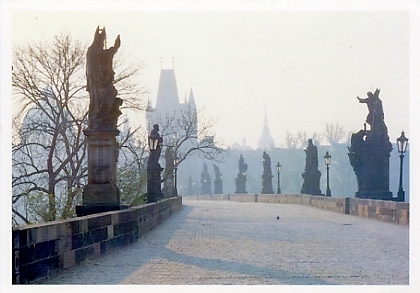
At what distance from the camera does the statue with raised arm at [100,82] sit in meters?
13.8

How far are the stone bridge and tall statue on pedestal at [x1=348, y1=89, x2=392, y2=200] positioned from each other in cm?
774

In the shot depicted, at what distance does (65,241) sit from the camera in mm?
9570

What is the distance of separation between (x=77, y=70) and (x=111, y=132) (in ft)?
47.8

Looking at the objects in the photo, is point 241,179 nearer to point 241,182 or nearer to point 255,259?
point 241,182

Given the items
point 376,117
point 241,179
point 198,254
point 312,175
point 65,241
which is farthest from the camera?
point 241,179

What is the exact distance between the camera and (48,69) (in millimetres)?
27031

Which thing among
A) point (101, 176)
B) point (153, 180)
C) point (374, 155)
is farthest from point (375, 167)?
point (101, 176)

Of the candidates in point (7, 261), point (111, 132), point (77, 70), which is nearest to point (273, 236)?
point (111, 132)

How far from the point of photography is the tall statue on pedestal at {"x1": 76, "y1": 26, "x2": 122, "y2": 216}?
1377 cm

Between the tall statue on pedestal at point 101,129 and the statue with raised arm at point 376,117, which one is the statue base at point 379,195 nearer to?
the statue with raised arm at point 376,117

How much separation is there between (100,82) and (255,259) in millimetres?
5327

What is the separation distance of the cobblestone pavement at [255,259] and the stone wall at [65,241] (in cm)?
20

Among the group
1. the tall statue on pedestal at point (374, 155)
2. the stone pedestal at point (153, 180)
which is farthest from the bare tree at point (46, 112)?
the tall statue on pedestal at point (374, 155)
